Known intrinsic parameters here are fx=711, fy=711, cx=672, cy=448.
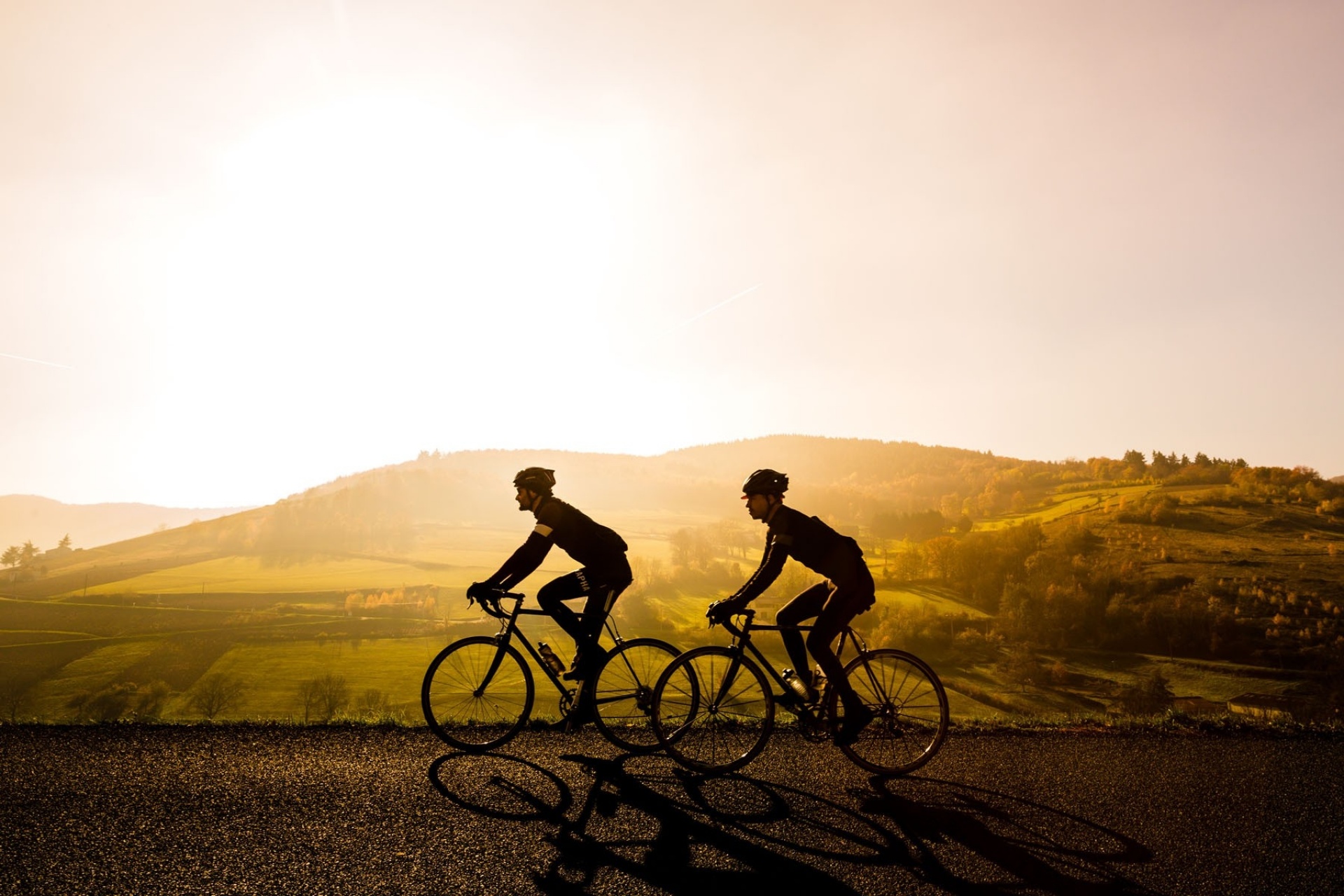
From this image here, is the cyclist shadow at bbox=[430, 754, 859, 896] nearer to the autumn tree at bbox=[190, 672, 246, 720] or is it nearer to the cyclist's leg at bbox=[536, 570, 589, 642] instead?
the cyclist's leg at bbox=[536, 570, 589, 642]

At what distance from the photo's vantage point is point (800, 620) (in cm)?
693

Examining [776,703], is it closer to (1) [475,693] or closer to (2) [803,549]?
(2) [803,549]

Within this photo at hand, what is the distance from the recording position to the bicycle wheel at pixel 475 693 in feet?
24.6

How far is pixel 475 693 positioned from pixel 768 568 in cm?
363

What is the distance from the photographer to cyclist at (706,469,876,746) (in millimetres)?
6789

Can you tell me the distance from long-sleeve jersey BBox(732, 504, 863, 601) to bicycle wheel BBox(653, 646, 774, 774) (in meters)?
0.86

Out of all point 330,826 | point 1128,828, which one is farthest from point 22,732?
point 1128,828

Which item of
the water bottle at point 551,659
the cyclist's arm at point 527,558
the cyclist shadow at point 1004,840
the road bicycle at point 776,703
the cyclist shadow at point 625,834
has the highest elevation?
the cyclist's arm at point 527,558

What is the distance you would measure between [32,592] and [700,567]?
5292 inches

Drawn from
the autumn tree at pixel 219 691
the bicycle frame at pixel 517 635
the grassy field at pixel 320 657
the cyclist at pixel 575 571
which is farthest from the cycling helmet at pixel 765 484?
the autumn tree at pixel 219 691

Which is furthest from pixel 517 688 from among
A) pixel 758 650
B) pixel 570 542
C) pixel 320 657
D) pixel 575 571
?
pixel 320 657

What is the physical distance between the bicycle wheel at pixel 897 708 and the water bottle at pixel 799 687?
0.19m

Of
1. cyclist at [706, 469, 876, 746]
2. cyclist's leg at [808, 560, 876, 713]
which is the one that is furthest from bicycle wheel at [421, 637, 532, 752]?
cyclist's leg at [808, 560, 876, 713]

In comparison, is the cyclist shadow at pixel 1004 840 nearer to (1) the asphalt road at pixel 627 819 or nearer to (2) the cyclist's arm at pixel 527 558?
(1) the asphalt road at pixel 627 819
